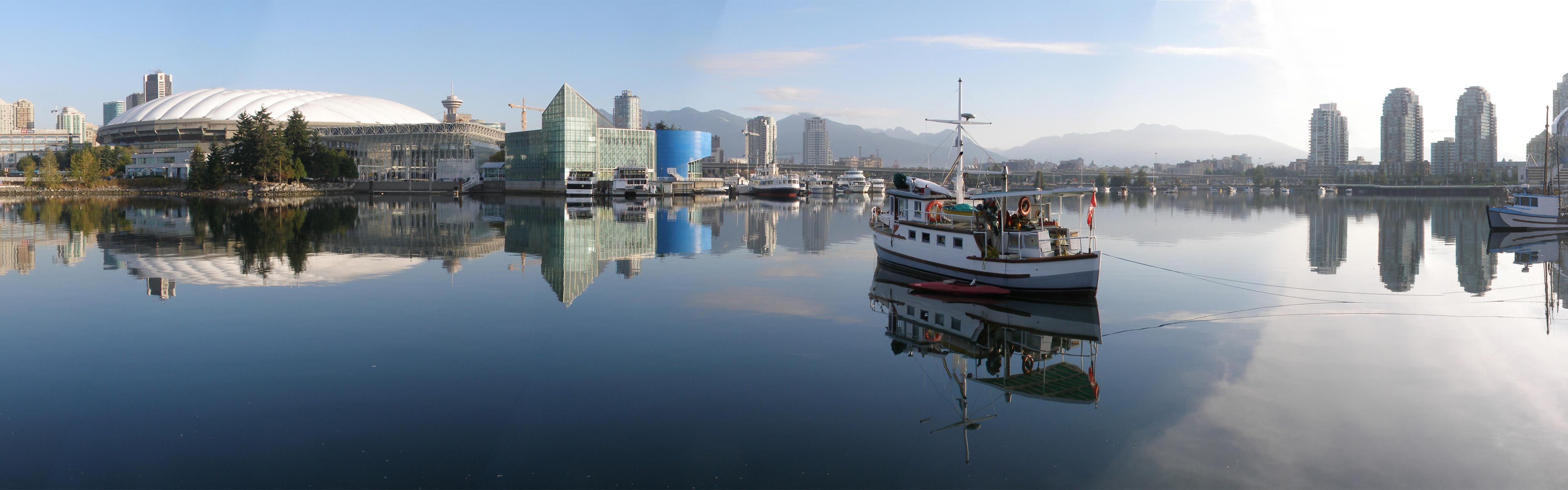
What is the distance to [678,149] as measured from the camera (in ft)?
413

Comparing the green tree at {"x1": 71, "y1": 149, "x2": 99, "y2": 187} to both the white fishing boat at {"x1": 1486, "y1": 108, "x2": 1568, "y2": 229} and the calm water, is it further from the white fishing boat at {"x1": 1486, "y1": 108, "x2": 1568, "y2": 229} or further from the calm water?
the white fishing boat at {"x1": 1486, "y1": 108, "x2": 1568, "y2": 229}

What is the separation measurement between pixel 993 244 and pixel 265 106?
541ft

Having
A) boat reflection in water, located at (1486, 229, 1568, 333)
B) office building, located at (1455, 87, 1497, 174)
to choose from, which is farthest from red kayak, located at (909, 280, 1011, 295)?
office building, located at (1455, 87, 1497, 174)

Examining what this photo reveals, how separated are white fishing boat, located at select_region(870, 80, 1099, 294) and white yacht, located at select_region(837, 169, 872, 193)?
115m

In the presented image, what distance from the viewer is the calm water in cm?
805

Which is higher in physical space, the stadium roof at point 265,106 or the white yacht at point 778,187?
the stadium roof at point 265,106

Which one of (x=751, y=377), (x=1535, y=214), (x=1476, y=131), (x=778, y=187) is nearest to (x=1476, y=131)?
(x=1476, y=131)

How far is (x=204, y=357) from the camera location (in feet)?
40.6

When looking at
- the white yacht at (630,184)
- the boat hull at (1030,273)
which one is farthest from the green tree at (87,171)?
the boat hull at (1030,273)

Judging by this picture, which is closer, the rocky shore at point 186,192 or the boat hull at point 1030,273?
the boat hull at point 1030,273

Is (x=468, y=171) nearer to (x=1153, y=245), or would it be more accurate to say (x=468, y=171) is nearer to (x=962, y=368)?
(x=1153, y=245)

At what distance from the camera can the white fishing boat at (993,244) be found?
1897cm

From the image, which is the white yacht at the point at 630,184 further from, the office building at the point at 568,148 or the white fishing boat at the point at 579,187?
the office building at the point at 568,148

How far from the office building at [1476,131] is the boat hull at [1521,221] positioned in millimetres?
176958
